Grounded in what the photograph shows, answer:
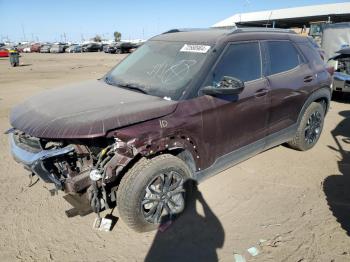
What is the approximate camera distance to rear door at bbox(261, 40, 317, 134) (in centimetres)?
425

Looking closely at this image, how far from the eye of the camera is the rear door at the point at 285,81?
13.9ft

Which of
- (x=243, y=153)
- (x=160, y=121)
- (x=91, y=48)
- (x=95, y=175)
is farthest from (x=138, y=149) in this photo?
(x=91, y=48)

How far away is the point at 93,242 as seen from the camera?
10.6 ft

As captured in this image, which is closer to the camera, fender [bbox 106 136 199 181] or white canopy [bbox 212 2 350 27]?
fender [bbox 106 136 199 181]

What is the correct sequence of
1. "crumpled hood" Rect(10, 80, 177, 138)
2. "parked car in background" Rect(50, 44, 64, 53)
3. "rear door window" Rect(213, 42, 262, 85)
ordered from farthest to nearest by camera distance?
"parked car in background" Rect(50, 44, 64, 53)
"rear door window" Rect(213, 42, 262, 85)
"crumpled hood" Rect(10, 80, 177, 138)

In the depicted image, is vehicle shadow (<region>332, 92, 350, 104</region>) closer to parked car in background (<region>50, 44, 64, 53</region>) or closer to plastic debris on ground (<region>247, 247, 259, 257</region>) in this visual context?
plastic debris on ground (<region>247, 247, 259, 257</region>)

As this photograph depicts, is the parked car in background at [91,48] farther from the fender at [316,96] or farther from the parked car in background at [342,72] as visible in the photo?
the fender at [316,96]

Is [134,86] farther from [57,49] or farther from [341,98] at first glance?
[57,49]

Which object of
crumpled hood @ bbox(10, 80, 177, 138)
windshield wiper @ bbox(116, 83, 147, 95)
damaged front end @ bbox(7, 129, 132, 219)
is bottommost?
damaged front end @ bbox(7, 129, 132, 219)

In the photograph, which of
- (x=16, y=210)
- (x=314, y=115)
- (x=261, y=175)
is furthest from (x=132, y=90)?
(x=314, y=115)

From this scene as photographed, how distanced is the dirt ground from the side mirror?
53.5 inches

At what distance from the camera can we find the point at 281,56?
4.48 metres

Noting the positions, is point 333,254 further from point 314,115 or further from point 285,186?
point 314,115

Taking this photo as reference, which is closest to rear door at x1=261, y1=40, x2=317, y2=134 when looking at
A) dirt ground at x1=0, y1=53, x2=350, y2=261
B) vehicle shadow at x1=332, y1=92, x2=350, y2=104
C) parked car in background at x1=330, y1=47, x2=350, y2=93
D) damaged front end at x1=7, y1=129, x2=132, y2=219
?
dirt ground at x1=0, y1=53, x2=350, y2=261
